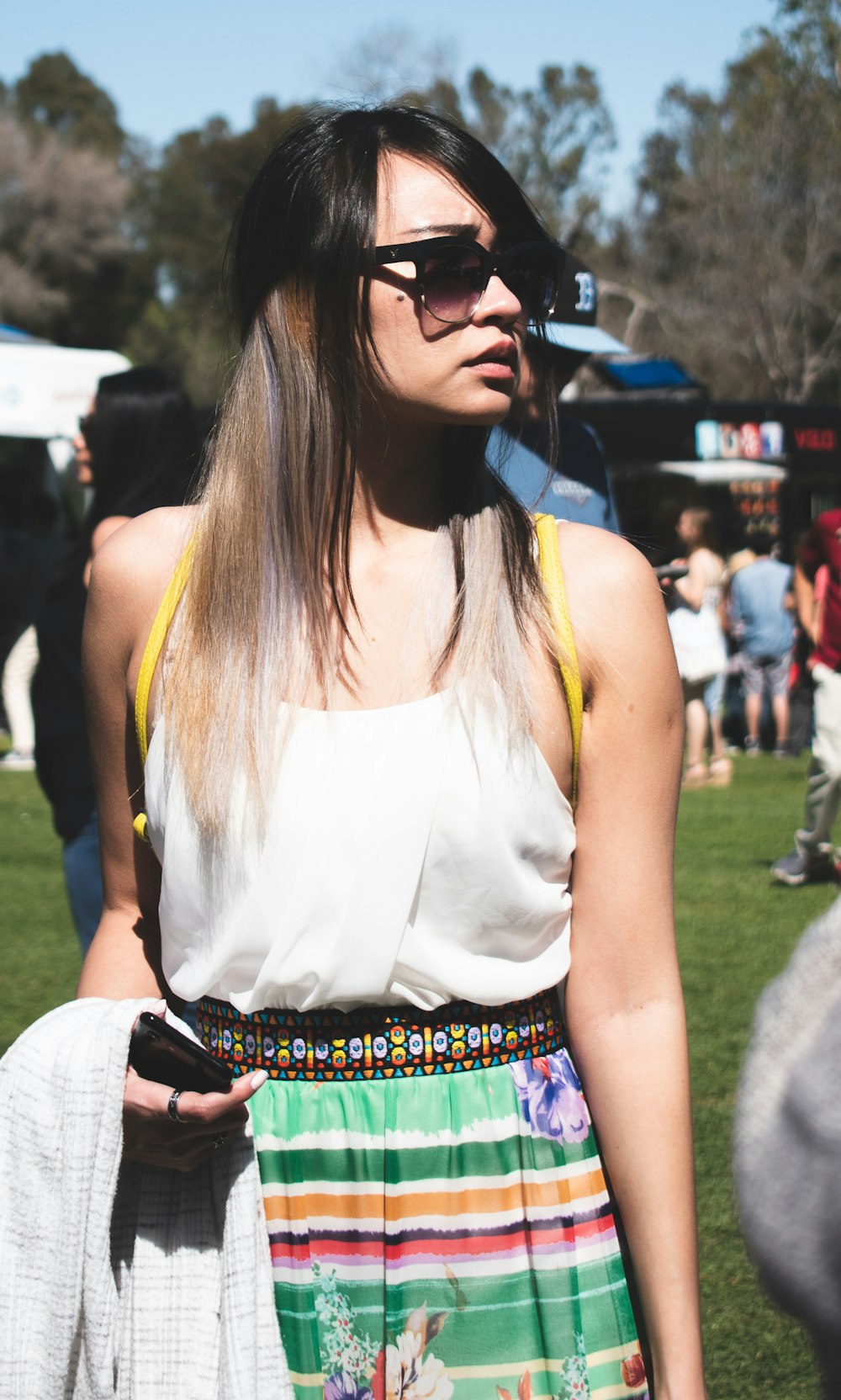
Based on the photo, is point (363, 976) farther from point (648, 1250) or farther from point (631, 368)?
point (631, 368)

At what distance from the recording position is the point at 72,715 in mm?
3701

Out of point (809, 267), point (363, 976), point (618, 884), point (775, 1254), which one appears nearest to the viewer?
point (775, 1254)

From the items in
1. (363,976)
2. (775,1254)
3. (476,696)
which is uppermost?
(476,696)

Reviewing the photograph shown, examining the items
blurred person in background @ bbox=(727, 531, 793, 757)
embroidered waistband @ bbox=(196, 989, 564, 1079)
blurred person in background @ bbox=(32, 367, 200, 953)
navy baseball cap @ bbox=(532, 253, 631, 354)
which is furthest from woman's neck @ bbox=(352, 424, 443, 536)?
blurred person in background @ bbox=(727, 531, 793, 757)

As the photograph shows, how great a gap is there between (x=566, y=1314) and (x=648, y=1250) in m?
0.11

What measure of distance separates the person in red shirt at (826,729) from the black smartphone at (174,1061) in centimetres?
665

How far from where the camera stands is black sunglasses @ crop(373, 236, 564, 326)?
1.64 m

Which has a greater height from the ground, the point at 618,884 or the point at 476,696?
the point at 476,696

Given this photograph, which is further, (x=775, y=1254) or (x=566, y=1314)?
(x=566, y=1314)

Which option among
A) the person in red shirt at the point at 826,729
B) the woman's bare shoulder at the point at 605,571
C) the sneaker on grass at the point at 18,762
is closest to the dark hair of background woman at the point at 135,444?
the woman's bare shoulder at the point at 605,571

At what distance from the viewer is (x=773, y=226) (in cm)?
3400

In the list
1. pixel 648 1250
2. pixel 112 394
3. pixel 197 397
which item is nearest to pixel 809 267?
pixel 197 397

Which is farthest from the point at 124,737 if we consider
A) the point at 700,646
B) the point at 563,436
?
the point at 700,646

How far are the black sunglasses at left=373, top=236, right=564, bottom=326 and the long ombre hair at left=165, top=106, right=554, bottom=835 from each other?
0.11 ft
